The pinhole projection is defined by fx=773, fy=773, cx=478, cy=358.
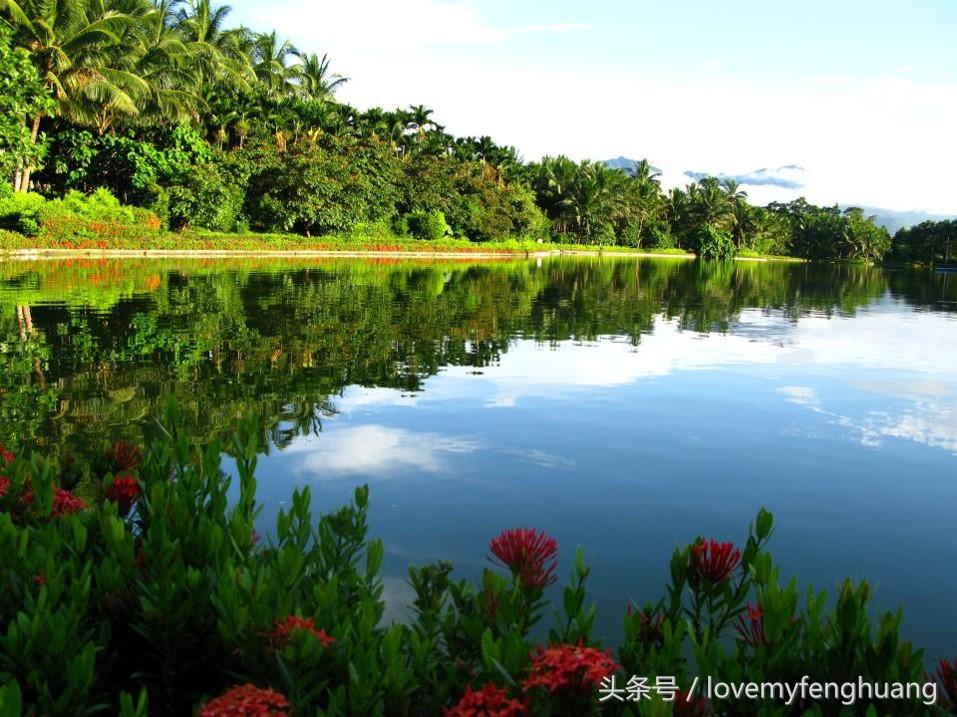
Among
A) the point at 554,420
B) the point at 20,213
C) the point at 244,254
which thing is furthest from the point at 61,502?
the point at 244,254

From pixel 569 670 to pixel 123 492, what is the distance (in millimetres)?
1983

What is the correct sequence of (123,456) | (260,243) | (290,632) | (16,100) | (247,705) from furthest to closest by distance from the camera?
(260,243)
(16,100)
(123,456)
(290,632)
(247,705)

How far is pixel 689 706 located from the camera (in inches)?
73.0

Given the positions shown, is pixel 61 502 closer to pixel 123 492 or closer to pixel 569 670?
pixel 123 492

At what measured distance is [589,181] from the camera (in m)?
74.6

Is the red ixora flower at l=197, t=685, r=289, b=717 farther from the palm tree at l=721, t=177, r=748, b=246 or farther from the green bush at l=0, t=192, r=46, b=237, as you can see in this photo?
the palm tree at l=721, t=177, r=748, b=246

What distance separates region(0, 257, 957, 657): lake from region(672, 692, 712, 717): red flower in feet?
4.66

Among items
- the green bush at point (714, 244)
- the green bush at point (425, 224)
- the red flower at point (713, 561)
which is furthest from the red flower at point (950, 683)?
the green bush at point (714, 244)

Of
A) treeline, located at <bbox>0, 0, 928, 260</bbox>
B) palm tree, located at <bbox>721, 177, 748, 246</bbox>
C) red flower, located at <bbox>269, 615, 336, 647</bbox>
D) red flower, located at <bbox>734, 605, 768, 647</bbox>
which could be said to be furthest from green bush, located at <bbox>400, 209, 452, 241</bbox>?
red flower, located at <bbox>269, 615, 336, 647</bbox>

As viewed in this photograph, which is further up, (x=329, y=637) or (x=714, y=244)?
(x=714, y=244)

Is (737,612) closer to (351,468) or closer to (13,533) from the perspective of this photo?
(13,533)

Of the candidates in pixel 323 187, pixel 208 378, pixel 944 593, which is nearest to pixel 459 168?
pixel 323 187

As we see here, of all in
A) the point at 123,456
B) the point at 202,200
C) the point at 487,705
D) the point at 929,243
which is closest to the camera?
the point at 487,705

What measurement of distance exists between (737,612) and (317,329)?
1116cm
